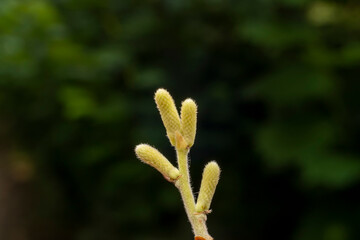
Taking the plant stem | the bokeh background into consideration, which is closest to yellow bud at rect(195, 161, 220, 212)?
the plant stem

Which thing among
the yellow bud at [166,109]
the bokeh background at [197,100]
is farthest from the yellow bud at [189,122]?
the bokeh background at [197,100]

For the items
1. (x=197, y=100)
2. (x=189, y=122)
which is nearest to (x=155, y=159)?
(x=189, y=122)

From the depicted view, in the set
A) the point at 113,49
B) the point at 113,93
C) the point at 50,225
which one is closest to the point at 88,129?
the point at 113,93

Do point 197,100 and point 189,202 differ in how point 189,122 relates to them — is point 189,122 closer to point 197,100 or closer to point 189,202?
point 189,202

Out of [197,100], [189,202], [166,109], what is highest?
[197,100]

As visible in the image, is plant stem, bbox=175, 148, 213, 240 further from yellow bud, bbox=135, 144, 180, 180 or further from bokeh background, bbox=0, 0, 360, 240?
bokeh background, bbox=0, 0, 360, 240

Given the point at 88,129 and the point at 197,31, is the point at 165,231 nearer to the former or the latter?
the point at 88,129

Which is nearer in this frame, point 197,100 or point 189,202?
point 189,202
